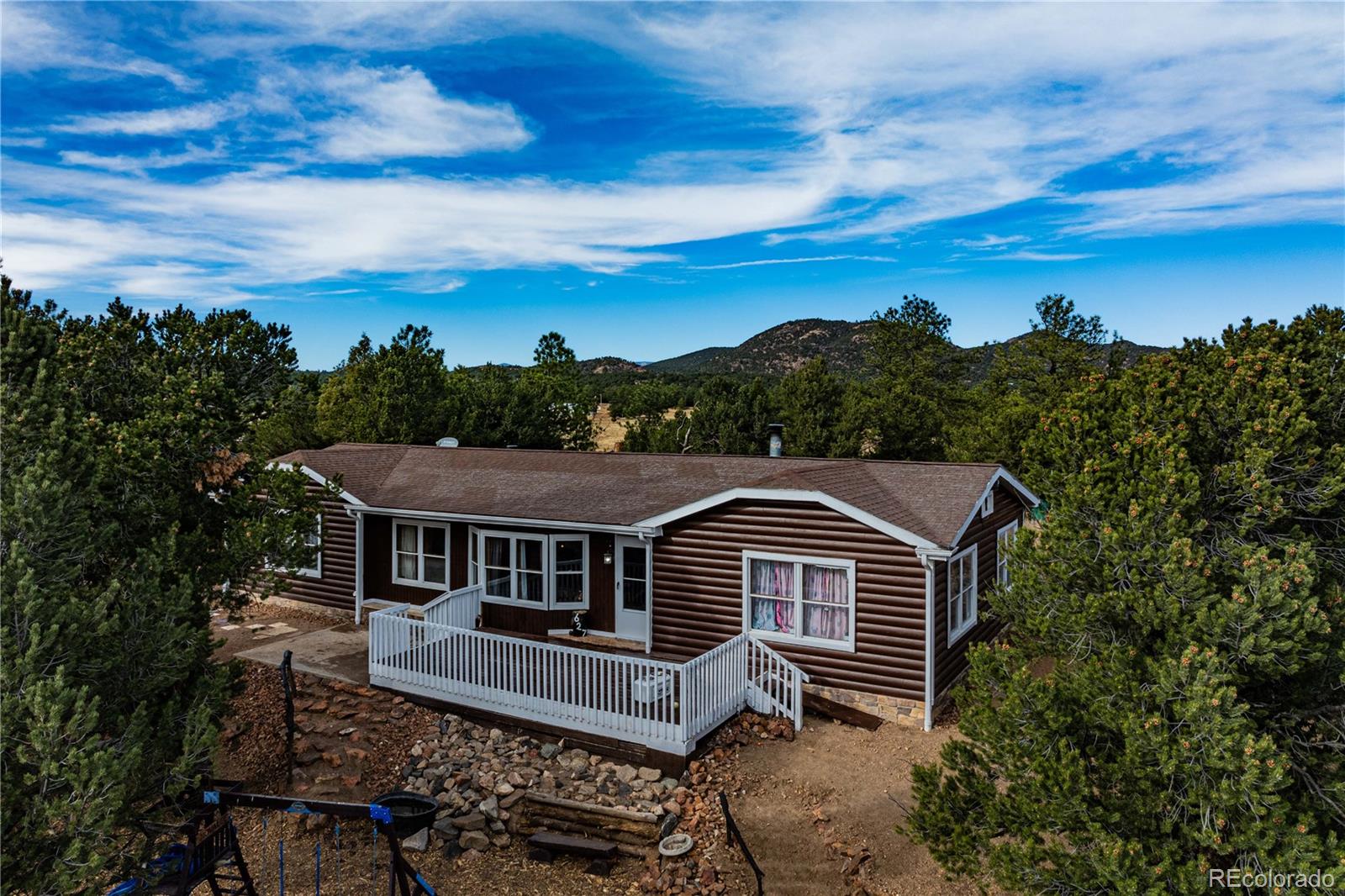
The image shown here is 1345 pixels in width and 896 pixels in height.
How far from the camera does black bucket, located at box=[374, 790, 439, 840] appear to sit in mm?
9734

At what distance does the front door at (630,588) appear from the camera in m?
15.6

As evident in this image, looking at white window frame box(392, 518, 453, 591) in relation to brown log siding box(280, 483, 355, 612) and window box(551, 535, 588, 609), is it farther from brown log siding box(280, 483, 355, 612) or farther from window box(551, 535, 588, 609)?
window box(551, 535, 588, 609)

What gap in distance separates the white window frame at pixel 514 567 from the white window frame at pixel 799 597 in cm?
438

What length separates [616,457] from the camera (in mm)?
19594

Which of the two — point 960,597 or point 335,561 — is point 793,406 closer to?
point 960,597

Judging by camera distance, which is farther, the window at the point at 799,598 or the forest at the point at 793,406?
the forest at the point at 793,406

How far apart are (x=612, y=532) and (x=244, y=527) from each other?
7081mm

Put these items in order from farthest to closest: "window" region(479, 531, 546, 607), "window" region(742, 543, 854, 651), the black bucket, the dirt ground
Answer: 1. "window" region(479, 531, 546, 607)
2. "window" region(742, 543, 854, 651)
3. the black bucket
4. the dirt ground

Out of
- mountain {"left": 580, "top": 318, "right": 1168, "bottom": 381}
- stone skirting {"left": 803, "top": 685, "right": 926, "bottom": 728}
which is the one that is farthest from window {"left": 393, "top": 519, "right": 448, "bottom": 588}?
mountain {"left": 580, "top": 318, "right": 1168, "bottom": 381}

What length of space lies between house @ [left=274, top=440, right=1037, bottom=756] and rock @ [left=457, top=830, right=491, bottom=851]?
231 cm

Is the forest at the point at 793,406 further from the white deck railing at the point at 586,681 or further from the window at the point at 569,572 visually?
the white deck railing at the point at 586,681

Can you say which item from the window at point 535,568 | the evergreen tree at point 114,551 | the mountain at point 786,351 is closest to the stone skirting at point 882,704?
the window at point 535,568

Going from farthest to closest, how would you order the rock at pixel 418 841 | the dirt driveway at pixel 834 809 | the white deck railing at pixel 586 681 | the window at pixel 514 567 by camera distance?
the window at pixel 514 567, the white deck railing at pixel 586 681, the rock at pixel 418 841, the dirt driveway at pixel 834 809

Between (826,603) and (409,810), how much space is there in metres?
7.21
